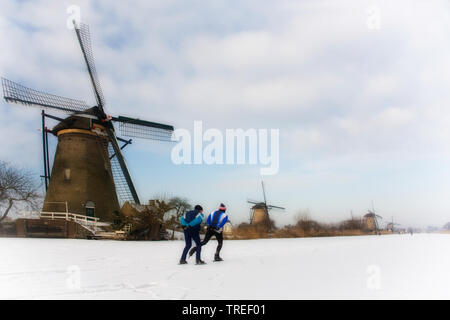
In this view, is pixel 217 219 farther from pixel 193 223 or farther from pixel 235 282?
pixel 235 282

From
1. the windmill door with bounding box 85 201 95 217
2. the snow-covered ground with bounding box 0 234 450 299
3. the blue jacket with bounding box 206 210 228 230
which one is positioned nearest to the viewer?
the snow-covered ground with bounding box 0 234 450 299

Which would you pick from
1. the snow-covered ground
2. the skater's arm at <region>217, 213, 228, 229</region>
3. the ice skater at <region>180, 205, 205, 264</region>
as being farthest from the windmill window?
the skater's arm at <region>217, 213, 228, 229</region>

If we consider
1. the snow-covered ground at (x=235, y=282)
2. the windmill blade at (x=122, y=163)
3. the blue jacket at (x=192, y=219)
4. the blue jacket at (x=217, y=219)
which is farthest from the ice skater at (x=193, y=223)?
the windmill blade at (x=122, y=163)

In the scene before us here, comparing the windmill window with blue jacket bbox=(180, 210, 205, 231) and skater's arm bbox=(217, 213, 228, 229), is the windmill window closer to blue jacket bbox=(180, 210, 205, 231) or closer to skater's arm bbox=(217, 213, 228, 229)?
blue jacket bbox=(180, 210, 205, 231)

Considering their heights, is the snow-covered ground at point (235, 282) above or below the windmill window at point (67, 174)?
below

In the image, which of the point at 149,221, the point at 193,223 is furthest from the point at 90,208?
the point at 193,223

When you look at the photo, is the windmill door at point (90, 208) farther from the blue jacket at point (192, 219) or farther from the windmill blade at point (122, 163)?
the blue jacket at point (192, 219)

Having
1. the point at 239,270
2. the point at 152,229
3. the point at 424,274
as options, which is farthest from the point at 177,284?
the point at 152,229

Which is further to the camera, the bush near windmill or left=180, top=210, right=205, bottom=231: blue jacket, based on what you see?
the bush near windmill

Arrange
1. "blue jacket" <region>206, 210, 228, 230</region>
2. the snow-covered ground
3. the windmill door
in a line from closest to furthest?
the snow-covered ground
"blue jacket" <region>206, 210, 228, 230</region>
the windmill door

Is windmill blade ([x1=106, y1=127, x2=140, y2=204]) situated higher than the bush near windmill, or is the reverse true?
windmill blade ([x1=106, y1=127, x2=140, y2=204])

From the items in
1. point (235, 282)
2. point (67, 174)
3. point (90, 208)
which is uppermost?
point (67, 174)

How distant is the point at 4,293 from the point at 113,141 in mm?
20227

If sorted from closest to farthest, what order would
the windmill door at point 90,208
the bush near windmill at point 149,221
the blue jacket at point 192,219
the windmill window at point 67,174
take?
1. the blue jacket at point 192,219
2. the bush near windmill at point 149,221
3. the windmill door at point 90,208
4. the windmill window at point 67,174
